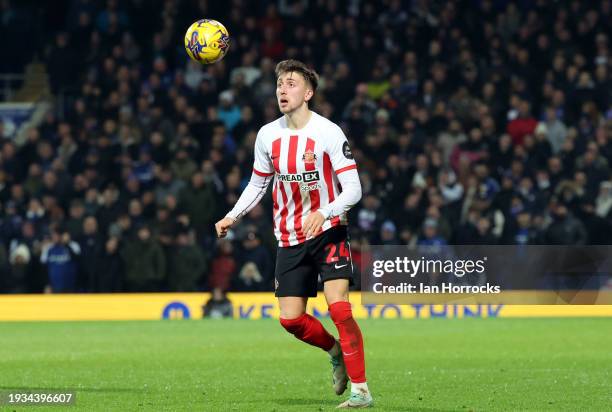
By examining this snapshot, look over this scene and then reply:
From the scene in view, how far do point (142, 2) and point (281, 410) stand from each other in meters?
18.9

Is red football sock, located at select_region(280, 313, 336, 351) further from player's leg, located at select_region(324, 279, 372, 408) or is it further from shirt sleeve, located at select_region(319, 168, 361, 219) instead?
shirt sleeve, located at select_region(319, 168, 361, 219)

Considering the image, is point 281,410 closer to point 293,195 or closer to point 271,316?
point 293,195

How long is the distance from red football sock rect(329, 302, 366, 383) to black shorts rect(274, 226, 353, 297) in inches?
9.0

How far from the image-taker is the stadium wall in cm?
2061

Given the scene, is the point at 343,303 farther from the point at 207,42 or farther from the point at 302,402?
the point at 207,42

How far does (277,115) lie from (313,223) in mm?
14467

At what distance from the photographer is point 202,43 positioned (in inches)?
396

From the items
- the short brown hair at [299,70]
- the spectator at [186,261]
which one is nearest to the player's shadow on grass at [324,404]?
the short brown hair at [299,70]

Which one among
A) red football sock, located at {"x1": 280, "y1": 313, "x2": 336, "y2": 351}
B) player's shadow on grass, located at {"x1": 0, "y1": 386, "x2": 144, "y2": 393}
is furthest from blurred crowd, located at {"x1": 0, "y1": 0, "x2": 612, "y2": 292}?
red football sock, located at {"x1": 280, "y1": 313, "x2": 336, "y2": 351}

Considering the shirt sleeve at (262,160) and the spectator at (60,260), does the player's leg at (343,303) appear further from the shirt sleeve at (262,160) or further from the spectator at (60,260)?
the spectator at (60,260)

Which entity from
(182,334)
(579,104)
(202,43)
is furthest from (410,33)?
(202,43)

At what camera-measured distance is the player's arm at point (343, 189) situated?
8648mm

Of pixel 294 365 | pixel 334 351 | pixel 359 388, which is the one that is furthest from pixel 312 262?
pixel 294 365

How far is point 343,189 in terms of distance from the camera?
8.84 metres
